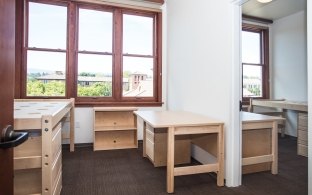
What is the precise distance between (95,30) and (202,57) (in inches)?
90.2

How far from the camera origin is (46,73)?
3756mm

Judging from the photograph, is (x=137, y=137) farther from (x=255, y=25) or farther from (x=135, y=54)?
(x=255, y=25)

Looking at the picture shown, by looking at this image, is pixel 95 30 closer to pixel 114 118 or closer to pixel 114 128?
pixel 114 118

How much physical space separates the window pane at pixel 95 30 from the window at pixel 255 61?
3307 mm

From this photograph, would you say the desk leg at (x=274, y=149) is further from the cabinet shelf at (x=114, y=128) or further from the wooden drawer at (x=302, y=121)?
the cabinet shelf at (x=114, y=128)

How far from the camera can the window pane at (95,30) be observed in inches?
154

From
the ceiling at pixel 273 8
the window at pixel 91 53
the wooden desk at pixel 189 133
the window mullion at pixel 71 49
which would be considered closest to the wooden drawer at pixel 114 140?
the window at pixel 91 53

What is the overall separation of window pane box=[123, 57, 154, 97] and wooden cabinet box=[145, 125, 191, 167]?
55.9 inches

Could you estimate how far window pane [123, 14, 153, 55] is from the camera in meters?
4.19

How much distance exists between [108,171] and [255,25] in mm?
4819

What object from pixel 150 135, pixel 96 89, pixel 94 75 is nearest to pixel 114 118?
pixel 96 89

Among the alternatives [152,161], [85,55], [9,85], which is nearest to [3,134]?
[9,85]

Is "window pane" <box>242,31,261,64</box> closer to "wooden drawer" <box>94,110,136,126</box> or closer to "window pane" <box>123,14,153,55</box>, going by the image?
"window pane" <box>123,14,153,55</box>

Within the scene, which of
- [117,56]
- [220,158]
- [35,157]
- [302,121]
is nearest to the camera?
[35,157]
